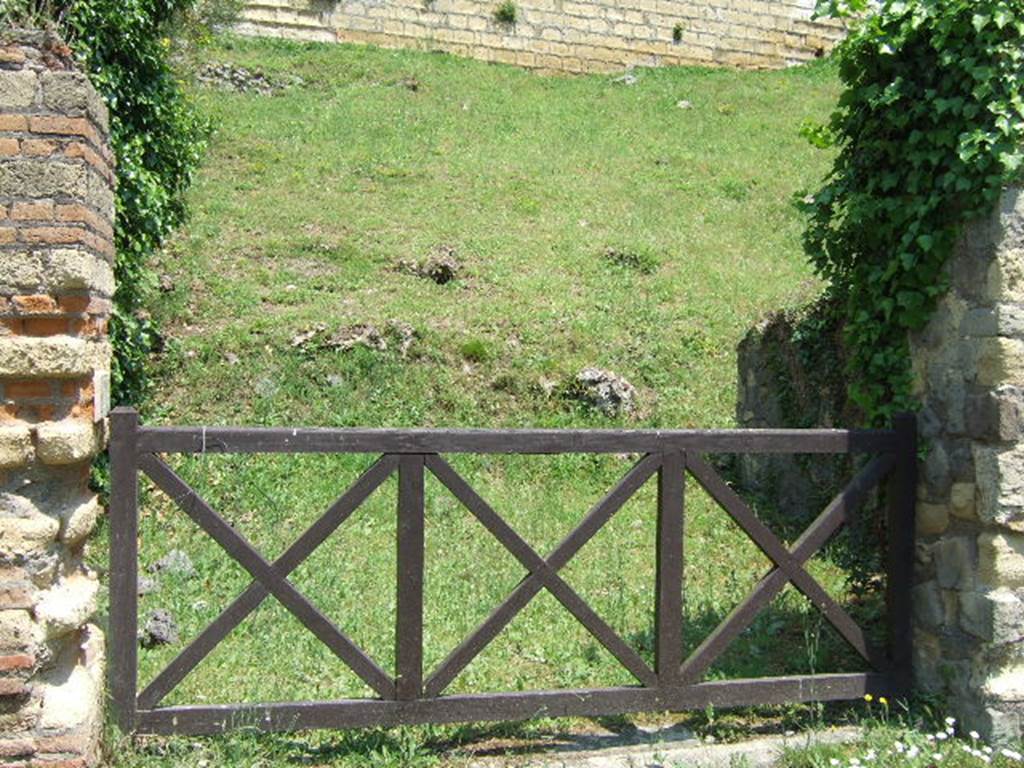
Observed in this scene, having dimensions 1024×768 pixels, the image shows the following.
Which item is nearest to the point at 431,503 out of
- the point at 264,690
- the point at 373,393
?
the point at 373,393

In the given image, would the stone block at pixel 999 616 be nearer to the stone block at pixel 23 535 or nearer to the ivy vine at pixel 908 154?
the ivy vine at pixel 908 154

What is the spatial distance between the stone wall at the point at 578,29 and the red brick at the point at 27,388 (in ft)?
58.1

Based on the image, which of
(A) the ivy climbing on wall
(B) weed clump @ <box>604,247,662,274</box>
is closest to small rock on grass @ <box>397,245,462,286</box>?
(B) weed clump @ <box>604,247,662,274</box>

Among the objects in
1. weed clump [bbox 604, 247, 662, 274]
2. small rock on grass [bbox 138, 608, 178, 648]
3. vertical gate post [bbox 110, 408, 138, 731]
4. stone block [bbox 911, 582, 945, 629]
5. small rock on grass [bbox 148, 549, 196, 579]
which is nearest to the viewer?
vertical gate post [bbox 110, 408, 138, 731]

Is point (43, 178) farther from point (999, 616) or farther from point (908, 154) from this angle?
point (999, 616)

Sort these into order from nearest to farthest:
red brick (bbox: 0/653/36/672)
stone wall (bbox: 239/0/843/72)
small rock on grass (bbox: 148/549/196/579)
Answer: red brick (bbox: 0/653/36/672)
small rock on grass (bbox: 148/549/196/579)
stone wall (bbox: 239/0/843/72)

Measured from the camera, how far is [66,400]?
10.5 feet

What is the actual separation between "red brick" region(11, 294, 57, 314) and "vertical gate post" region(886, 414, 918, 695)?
3.37m

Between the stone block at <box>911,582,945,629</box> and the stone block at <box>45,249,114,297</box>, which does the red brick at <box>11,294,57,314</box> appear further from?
the stone block at <box>911,582,945,629</box>

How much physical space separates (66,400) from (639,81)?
60.8 feet

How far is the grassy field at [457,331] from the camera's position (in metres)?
4.80

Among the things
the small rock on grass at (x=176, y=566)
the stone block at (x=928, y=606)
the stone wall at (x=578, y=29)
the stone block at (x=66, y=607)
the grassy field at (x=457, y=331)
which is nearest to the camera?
the stone block at (x=66, y=607)

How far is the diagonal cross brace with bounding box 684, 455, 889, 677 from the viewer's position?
3871 millimetres

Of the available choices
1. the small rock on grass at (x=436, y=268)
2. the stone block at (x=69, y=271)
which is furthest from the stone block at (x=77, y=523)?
the small rock on grass at (x=436, y=268)
